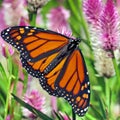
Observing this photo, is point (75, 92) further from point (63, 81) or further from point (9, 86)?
point (9, 86)

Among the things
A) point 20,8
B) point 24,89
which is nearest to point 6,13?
point 20,8

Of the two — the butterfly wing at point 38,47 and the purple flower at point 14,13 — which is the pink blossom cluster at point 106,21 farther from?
the purple flower at point 14,13

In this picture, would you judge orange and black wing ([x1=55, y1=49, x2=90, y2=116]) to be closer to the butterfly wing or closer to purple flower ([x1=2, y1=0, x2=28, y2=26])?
the butterfly wing

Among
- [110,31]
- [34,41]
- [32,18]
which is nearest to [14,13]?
[32,18]

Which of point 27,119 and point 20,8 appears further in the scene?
point 20,8

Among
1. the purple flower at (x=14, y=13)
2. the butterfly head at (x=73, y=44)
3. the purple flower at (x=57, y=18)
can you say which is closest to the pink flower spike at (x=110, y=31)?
the butterfly head at (x=73, y=44)
